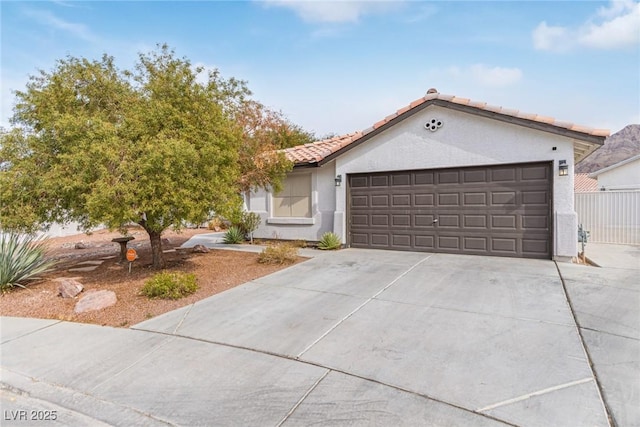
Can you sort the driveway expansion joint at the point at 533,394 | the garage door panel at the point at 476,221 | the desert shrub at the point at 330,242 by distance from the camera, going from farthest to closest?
the desert shrub at the point at 330,242, the garage door panel at the point at 476,221, the driveway expansion joint at the point at 533,394

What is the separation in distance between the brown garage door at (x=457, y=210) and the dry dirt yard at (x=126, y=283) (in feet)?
10.9

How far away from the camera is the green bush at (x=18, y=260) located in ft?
23.1

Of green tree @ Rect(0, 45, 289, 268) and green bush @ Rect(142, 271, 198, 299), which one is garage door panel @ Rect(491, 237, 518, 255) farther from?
green bush @ Rect(142, 271, 198, 299)

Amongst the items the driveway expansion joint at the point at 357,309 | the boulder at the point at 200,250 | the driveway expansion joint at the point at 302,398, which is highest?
the boulder at the point at 200,250

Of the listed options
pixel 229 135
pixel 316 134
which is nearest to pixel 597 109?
pixel 229 135

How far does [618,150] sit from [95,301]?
427 feet

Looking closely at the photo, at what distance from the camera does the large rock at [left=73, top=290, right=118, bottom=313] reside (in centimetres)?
583

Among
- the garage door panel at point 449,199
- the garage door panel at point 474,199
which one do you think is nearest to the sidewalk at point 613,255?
the garage door panel at point 474,199

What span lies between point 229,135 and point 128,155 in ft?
7.26

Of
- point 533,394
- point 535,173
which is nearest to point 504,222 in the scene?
point 535,173

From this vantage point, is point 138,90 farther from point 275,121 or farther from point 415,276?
point 415,276

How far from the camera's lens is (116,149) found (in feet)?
21.5

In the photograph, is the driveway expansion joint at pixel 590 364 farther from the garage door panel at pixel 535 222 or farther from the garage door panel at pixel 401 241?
the garage door panel at pixel 401 241

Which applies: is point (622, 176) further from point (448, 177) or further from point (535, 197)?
point (448, 177)
